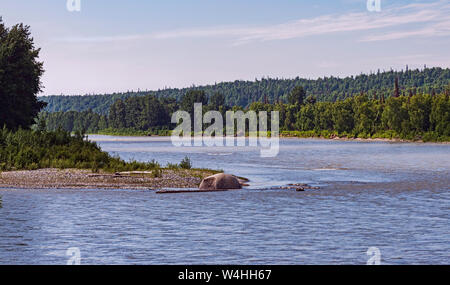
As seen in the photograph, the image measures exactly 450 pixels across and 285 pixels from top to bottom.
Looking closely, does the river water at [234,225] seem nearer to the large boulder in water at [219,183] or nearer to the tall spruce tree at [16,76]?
the large boulder in water at [219,183]

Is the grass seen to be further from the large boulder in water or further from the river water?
the river water

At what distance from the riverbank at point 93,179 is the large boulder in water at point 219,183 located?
162 cm

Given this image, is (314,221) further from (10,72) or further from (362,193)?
(10,72)

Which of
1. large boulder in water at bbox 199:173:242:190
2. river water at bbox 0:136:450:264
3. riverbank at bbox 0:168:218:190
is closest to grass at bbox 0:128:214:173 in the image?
riverbank at bbox 0:168:218:190

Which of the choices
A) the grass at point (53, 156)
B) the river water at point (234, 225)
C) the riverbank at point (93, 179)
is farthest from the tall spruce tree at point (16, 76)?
the river water at point (234, 225)

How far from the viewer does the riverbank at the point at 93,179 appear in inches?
1742

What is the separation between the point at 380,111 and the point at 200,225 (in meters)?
154

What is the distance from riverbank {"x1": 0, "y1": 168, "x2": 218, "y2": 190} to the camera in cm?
4425

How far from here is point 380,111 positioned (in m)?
176

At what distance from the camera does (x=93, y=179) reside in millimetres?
45594

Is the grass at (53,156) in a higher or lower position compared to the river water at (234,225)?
higher

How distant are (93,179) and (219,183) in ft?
28.7

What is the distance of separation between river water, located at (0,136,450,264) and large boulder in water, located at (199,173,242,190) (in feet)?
3.47

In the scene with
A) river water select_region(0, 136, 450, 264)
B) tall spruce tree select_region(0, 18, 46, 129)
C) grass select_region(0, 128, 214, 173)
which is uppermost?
tall spruce tree select_region(0, 18, 46, 129)
